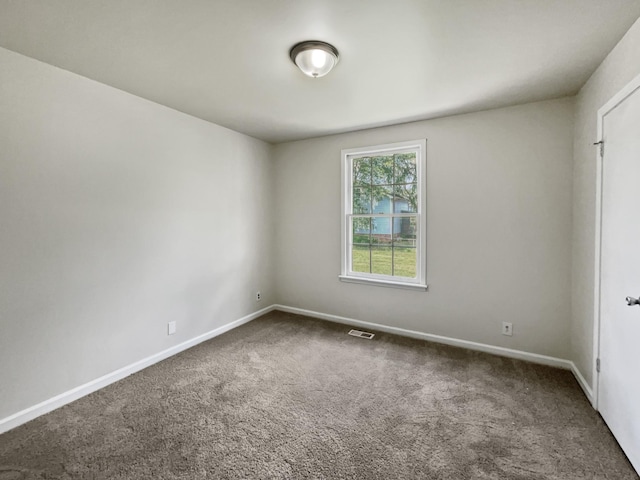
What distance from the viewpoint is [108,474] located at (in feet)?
5.33

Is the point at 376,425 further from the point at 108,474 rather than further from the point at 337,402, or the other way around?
the point at 108,474

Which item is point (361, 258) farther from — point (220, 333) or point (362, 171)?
point (220, 333)

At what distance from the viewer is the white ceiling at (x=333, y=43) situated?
1.57 meters

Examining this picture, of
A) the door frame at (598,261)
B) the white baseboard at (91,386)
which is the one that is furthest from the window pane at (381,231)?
the white baseboard at (91,386)

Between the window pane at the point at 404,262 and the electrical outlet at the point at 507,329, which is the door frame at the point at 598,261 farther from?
the window pane at the point at 404,262

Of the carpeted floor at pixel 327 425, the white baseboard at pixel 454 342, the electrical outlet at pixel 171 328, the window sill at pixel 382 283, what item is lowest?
the carpeted floor at pixel 327 425

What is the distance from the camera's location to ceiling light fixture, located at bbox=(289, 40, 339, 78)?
1.86 meters

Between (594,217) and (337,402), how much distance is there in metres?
2.32

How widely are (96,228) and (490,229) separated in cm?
358

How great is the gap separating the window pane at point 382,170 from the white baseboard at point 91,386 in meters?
2.64

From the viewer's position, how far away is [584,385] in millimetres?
2344

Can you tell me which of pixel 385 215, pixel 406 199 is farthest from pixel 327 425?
pixel 406 199

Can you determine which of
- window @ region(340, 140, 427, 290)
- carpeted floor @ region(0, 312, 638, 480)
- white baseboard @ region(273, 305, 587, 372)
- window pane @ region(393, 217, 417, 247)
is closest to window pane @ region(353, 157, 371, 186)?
window @ region(340, 140, 427, 290)

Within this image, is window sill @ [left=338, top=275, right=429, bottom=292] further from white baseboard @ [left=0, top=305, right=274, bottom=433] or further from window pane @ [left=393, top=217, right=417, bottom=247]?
white baseboard @ [left=0, top=305, right=274, bottom=433]
